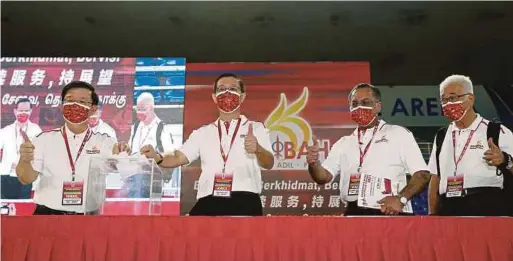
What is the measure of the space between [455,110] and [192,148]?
1.43 m

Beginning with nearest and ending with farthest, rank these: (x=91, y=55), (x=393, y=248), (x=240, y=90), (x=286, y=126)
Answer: (x=393, y=248)
(x=240, y=90)
(x=286, y=126)
(x=91, y=55)

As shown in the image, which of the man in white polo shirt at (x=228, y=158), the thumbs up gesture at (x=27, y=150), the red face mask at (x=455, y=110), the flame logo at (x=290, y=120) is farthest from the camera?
the flame logo at (x=290, y=120)

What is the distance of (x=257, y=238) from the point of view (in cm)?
235

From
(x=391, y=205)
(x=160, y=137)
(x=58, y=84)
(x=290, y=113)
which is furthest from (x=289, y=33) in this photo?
(x=391, y=205)

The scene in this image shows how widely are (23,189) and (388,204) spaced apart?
9.67 feet

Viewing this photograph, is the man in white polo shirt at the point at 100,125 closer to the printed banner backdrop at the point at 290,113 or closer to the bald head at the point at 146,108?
the bald head at the point at 146,108

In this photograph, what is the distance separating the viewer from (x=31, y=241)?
2350 millimetres

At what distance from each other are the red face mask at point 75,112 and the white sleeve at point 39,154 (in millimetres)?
185

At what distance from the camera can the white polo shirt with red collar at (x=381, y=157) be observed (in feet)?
10.2

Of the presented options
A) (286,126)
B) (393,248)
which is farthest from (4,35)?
(393,248)

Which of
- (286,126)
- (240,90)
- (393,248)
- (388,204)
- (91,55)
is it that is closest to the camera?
(393,248)

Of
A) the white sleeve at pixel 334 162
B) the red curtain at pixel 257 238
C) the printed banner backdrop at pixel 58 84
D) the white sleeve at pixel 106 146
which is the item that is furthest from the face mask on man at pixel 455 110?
the printed banner backdrop at pixel 58 84

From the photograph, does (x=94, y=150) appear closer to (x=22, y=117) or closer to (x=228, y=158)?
(x=228, y=158)

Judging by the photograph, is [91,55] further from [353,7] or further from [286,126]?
[353,7]
